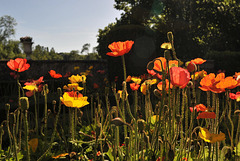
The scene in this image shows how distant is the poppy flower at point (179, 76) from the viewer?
109 cm

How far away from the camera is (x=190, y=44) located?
52.0 feet

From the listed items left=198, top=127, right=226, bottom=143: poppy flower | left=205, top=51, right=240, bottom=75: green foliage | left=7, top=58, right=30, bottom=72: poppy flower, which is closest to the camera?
left=198, top=127, right=226, bottom=143: poppy flower

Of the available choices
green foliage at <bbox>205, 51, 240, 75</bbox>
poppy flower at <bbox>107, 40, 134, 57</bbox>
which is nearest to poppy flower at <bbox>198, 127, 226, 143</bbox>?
poppy flower at <bbox>107, 40, 134, 57</bbox>

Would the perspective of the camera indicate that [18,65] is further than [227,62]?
No

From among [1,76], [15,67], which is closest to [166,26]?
[1,76]

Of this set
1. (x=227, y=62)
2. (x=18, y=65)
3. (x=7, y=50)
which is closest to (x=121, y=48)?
(x=18, y=65)

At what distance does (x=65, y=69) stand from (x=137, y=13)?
31.9 feet

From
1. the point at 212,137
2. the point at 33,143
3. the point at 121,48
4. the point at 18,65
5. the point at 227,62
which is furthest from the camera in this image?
the point at 227,62

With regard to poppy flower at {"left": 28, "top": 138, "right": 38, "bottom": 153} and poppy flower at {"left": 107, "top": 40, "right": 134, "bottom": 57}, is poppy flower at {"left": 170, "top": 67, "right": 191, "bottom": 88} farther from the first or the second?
poppy flower at {"left": 28, "top": 138, "right": 38, "bottom": 153}

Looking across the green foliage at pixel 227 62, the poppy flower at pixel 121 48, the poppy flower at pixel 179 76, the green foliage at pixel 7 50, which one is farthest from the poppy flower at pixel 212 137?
the green foliage at pixel 7 50

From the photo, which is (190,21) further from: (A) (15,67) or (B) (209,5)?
(A) (15,67)

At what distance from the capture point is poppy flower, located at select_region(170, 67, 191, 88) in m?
1.09

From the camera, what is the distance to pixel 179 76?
1101mm

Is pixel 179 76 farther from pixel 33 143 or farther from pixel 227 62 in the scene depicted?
pixel 227 62
